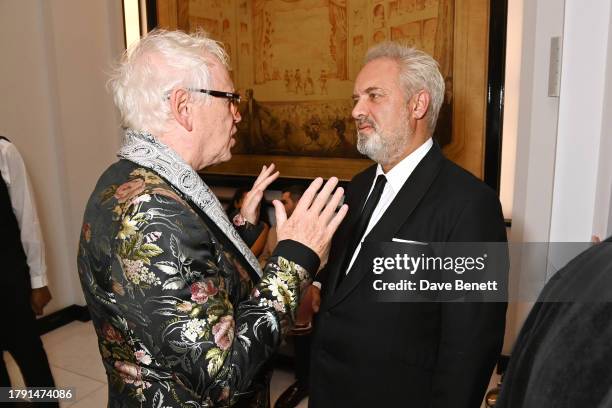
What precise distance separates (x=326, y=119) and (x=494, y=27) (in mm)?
1191

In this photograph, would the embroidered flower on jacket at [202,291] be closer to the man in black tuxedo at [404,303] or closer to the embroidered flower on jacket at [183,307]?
the embroidered flower on jacket at [183,307]

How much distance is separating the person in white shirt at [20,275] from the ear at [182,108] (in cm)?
174

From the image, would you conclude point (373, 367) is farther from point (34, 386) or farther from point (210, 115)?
point (34, 386)

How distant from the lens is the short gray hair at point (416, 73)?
5.21ft

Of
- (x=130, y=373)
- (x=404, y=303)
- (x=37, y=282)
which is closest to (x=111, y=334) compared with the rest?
(x=130, y=373)

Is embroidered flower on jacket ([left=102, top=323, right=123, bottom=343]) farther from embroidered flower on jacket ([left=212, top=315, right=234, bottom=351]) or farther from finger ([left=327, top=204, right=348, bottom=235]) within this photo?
finger ([left=327, top=204, right=348, bottom=235])

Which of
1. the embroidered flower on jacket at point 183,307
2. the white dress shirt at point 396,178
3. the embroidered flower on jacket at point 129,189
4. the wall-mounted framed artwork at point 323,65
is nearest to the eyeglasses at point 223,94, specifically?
the embroidered flower on jacket at point 129,189

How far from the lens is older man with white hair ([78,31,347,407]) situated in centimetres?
86

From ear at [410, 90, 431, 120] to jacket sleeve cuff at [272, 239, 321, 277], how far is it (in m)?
0.80

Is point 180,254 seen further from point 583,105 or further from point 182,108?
point 583,105

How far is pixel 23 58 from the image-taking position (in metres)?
3.55

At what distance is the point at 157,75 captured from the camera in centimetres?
106

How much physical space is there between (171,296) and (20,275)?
6.29ft

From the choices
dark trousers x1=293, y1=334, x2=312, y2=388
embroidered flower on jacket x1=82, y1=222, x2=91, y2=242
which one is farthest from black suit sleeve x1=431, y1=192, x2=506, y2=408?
dark trousers x1=293, y1=334, x2=312, y2=388
